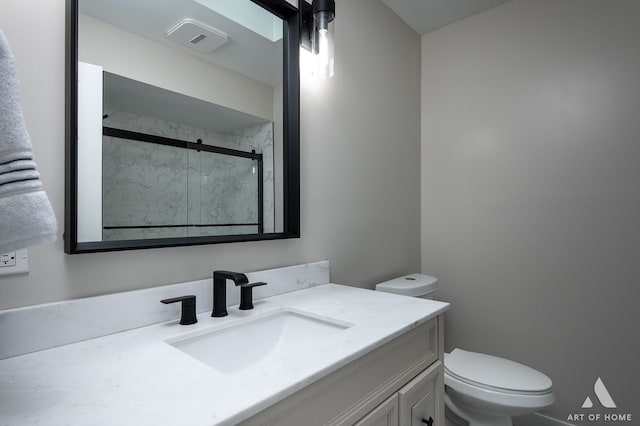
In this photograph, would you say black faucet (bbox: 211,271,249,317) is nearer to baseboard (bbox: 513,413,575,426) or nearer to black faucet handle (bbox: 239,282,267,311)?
black faucet handle (bbox: 239,282,267,311)

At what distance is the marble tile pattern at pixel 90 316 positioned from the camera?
2.30 feet

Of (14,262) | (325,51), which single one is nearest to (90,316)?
(14,262)

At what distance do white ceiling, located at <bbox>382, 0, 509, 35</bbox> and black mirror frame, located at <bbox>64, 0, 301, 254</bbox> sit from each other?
897mm

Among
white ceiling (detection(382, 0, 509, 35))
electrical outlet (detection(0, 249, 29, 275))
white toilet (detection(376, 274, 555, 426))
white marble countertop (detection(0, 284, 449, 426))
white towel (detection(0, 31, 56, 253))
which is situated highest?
white ceiling (detection(382, 0, 509, 35))

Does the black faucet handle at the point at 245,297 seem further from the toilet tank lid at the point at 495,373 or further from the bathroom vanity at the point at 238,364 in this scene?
the toilet tank lid at the point at 495,373

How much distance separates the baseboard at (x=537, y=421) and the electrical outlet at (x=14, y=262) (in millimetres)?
2218

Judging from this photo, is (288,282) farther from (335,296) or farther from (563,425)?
(563,425)

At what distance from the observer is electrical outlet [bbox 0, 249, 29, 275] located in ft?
2.31

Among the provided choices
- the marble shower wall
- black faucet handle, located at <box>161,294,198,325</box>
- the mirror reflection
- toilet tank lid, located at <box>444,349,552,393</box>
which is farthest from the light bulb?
toilet tank lid, located at <box>444,349,552,393</box>

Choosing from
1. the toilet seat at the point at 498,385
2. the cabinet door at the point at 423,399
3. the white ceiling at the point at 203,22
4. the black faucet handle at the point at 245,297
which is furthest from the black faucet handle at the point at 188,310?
the toilet seat at the point at 498,385

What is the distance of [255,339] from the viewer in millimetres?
972

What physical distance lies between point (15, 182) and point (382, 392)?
0.85 m

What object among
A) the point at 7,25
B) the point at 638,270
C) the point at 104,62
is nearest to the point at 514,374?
the point at 638,270

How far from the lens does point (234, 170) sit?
1.14 meters
